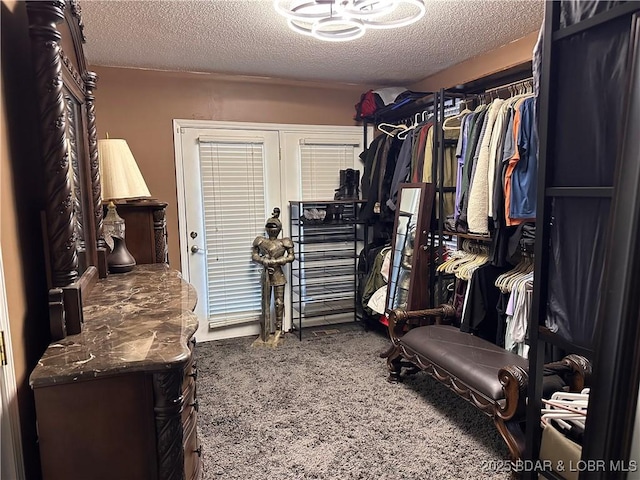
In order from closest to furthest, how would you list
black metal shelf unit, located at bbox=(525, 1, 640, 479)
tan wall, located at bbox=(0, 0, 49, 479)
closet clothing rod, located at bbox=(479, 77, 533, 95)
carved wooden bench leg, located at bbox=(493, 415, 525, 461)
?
black metal shelf unit, located at bbox=(525, 1, 640, 479), tan wall, located at bbox=(0, 0, 49, 479), carved wooden bench leg, located at bbox=(493, 415, 525, 461), closet clothing rod, located at bbox=(479, 77, 533, 95)

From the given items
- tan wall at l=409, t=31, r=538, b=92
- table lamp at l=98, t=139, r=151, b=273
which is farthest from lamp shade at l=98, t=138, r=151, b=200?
tan wall at l=409, t=31, r=538, b=92

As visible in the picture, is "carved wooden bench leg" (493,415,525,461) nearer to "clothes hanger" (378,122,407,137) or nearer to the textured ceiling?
the textured ceiling

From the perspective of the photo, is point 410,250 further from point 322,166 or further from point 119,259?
point 119,259

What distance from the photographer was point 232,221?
386 cm

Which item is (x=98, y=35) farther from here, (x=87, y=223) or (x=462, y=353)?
(x=462, y=353)

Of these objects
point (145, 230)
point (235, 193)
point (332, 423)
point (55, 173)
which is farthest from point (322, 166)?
point (55, 173)

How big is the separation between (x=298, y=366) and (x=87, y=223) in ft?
6.50

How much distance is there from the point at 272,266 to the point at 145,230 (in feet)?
4.47

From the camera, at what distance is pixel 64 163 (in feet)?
4.04

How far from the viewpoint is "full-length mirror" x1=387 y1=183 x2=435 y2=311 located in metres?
3.22

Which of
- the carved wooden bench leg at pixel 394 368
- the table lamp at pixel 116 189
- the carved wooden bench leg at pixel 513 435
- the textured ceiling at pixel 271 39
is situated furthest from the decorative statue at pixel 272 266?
the carved wooden bench leg at pixel 513 435

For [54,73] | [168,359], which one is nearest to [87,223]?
[54,73]

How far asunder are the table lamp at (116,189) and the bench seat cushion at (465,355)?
1.79 m

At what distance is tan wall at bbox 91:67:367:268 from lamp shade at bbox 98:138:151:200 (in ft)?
4.11
